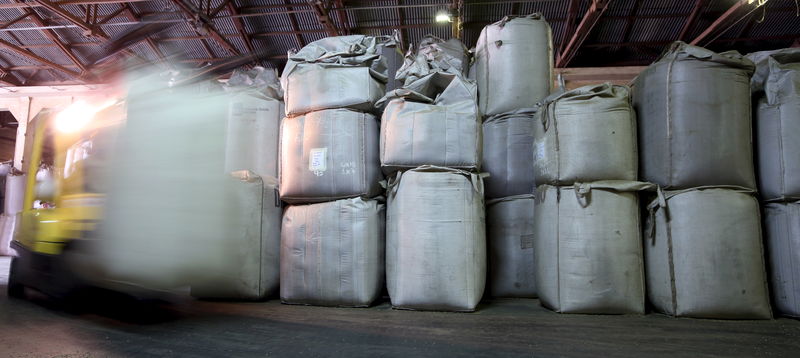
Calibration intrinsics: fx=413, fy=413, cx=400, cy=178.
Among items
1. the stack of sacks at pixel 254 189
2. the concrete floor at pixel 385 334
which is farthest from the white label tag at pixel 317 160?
the concrete floor at pixel 385 334

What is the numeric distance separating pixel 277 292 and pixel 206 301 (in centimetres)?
45

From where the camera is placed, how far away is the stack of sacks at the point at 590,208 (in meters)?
2.26

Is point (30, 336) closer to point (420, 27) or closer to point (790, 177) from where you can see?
point (790, 177)

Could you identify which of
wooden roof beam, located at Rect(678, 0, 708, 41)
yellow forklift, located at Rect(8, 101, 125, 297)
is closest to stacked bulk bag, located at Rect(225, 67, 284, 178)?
yellow forklift, located at Rect(8, 101, 125, 297)

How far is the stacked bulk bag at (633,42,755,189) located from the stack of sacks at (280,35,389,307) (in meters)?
1.70

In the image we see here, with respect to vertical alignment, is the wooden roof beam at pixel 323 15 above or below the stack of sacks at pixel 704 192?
above

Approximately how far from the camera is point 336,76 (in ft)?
8.67

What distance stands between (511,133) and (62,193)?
3025 millimetres

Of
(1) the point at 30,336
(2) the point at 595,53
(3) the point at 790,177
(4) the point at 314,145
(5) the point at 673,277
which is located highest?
(2) the point at 595,53

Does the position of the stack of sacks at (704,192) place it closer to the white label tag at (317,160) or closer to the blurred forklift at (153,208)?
the white label tag at (317,160)

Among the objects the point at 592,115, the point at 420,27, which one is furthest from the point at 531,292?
the point at 420,27

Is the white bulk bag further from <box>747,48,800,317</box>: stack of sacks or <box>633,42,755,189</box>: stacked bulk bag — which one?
<box>747,48,800,317</box>: stack of sacks

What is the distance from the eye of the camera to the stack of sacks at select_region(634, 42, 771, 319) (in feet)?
7.04

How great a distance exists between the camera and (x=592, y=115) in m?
2.40
